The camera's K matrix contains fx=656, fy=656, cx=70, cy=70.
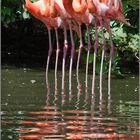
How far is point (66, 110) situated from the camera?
684cm

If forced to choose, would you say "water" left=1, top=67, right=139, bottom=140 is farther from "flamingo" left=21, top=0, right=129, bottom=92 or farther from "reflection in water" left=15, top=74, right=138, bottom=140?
"flamingo" left=21, top=0, right=129, bottom=92

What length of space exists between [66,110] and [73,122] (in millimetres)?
791

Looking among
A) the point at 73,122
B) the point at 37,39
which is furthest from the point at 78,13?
the point at 37,39

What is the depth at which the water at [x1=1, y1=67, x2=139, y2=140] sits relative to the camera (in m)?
5.51

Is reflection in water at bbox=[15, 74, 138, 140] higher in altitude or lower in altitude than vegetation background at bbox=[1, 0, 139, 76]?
lower

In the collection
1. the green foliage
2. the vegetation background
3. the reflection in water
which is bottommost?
the reflection in water

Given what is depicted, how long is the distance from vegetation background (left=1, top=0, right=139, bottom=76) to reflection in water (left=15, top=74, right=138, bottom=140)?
3.72m

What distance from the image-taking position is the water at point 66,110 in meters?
5.51

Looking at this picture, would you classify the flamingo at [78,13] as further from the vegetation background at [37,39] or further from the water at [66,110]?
the vegetation background at [37,39]

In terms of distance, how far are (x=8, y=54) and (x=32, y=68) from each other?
6.72 ft

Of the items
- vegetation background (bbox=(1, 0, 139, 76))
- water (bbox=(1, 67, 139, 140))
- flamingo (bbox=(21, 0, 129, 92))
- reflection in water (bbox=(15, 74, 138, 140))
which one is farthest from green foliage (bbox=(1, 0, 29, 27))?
reflection in water (bbox=(15, 74, 138, 140))

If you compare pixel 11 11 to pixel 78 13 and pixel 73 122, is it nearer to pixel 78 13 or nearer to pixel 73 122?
pixel 78 13

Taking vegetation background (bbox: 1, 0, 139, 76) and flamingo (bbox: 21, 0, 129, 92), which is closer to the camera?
flamingo (bbox: 21, 0, 129, 92)

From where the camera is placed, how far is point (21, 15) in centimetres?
1322
